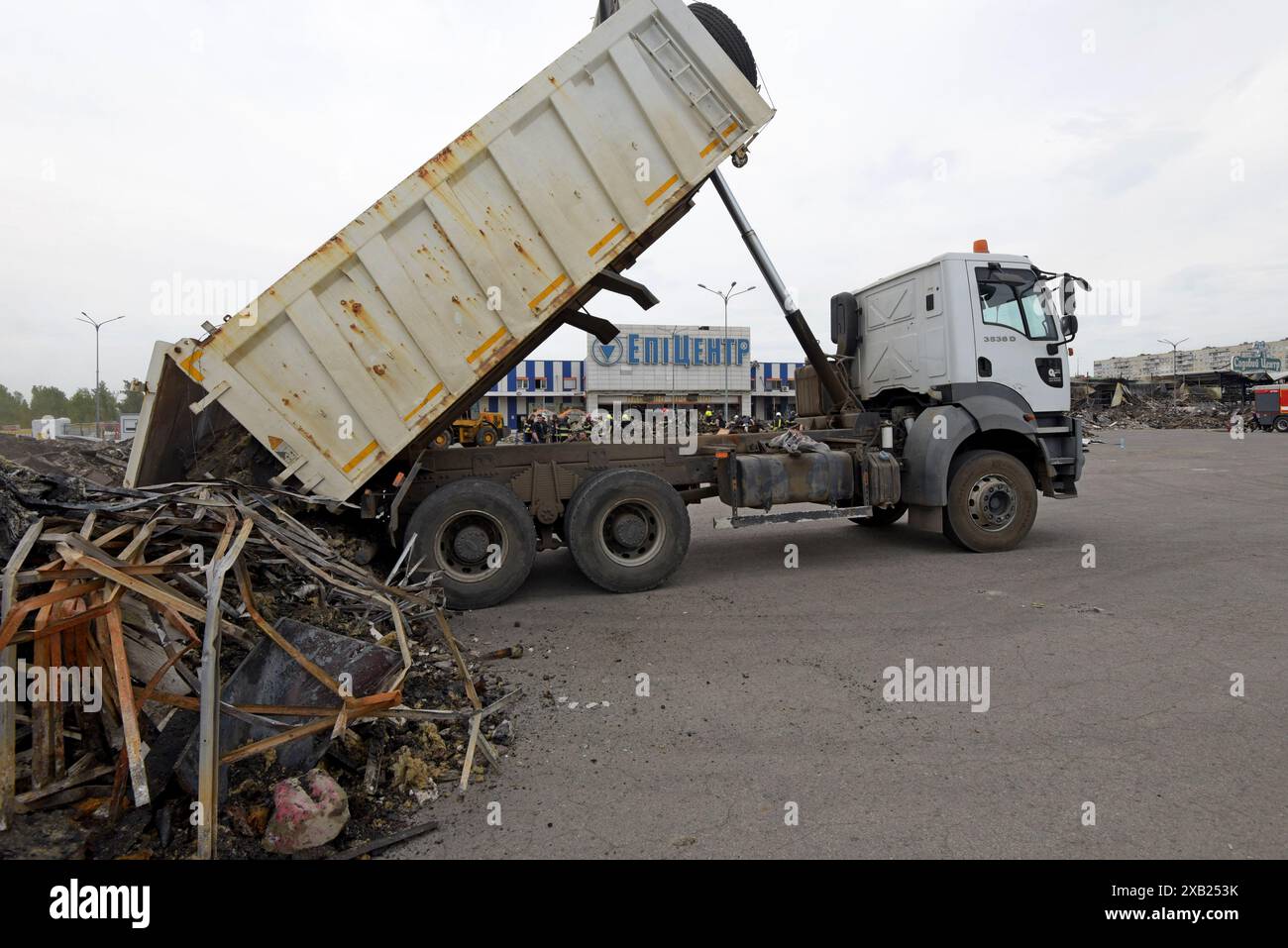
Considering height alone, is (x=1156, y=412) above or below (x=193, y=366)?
above

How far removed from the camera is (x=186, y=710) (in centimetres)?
296

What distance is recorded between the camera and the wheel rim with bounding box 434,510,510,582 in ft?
19.7

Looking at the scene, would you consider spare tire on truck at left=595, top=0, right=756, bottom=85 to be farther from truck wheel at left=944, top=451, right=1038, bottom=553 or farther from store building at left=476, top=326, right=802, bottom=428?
store building at left=476, top=326, right=802, bottom=428

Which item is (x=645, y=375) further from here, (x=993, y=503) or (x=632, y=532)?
(x=632, y=532)

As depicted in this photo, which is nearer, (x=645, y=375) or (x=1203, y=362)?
(x=645, y=375)

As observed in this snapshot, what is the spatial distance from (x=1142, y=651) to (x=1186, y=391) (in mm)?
61625

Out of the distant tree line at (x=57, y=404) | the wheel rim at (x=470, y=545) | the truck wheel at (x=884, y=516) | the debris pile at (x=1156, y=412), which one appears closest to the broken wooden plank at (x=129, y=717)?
the wheel rim at (x=470, y=545)

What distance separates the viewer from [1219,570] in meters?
6.54

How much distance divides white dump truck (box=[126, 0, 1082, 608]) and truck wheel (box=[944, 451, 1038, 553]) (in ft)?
6.62

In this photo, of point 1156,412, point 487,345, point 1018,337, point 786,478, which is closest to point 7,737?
point 487,345

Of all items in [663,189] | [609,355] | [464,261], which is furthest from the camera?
[609,355]

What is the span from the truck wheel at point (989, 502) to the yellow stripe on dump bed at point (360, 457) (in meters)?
6.01

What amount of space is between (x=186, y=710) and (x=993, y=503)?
7642mm

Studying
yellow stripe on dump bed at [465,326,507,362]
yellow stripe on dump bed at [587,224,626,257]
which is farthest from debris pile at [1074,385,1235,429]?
yellow stripe on dump bed at [465,326,507,362]
